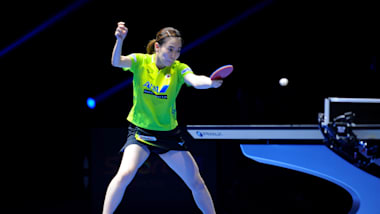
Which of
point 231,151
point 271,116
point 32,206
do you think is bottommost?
point 32,206

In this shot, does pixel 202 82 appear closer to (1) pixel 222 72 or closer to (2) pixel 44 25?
(1) pixel 222 72

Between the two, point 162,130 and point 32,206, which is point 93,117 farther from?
point 162,130

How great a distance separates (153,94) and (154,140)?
34 cm

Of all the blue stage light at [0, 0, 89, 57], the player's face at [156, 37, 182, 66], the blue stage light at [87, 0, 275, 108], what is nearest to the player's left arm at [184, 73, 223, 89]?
the player's face at [156, 37, 182, 66]

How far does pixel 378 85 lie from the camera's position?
14.2 feet

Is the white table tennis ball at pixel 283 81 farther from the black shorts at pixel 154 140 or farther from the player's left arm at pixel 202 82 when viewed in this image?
the black shorts at pixel 154 140

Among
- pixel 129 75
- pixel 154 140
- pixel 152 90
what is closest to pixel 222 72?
pixel 152 90

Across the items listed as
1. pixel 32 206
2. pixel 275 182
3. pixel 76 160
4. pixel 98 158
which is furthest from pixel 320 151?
pixel 32 206

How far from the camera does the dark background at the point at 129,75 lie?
12.7 ft

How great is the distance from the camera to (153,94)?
275 cm

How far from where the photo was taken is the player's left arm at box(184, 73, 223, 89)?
2.44 metres

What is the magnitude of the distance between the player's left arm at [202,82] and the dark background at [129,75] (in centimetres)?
122

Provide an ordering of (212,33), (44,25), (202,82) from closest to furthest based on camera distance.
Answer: (202,82) → (44,25) → (212,33)

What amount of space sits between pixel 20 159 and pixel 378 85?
4.24 meters
